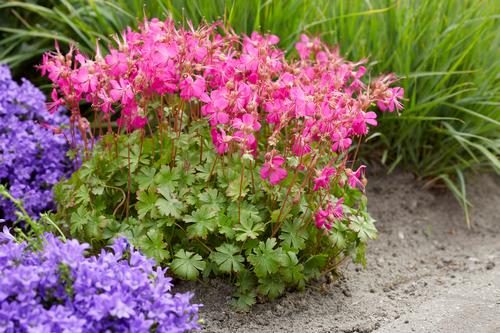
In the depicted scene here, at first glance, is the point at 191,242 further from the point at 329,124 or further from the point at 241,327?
the point at 329,124

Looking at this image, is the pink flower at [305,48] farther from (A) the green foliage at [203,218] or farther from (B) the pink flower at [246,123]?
(B) the pink flower at [246,123]

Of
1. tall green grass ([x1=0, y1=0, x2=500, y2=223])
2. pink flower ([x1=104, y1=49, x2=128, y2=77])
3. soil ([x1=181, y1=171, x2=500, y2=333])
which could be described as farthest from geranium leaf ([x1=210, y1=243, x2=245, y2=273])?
tall green grass ([x1=0, y1=0, x2=500, y2=223])

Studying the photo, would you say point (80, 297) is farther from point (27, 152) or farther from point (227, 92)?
point (27, 152)

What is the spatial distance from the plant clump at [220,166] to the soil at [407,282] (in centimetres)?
11

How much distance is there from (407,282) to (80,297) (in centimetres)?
154

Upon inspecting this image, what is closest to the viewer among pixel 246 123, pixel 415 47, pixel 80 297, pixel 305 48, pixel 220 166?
pixel 80 297

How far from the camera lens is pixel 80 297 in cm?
185

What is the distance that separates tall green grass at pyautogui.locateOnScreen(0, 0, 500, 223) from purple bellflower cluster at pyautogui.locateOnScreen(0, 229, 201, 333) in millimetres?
1636

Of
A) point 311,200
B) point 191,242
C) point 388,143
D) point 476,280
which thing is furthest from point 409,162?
point 191,242

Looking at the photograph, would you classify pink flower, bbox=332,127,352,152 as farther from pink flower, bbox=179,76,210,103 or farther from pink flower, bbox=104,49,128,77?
pink flower, bbox=104,49,128,77

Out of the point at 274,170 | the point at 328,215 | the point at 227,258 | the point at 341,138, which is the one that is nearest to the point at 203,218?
the point at 227,258

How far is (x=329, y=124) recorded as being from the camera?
224 centimetres

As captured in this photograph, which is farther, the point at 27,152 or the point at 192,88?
the point at 27,152

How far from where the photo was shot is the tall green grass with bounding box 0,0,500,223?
10.9 feet
